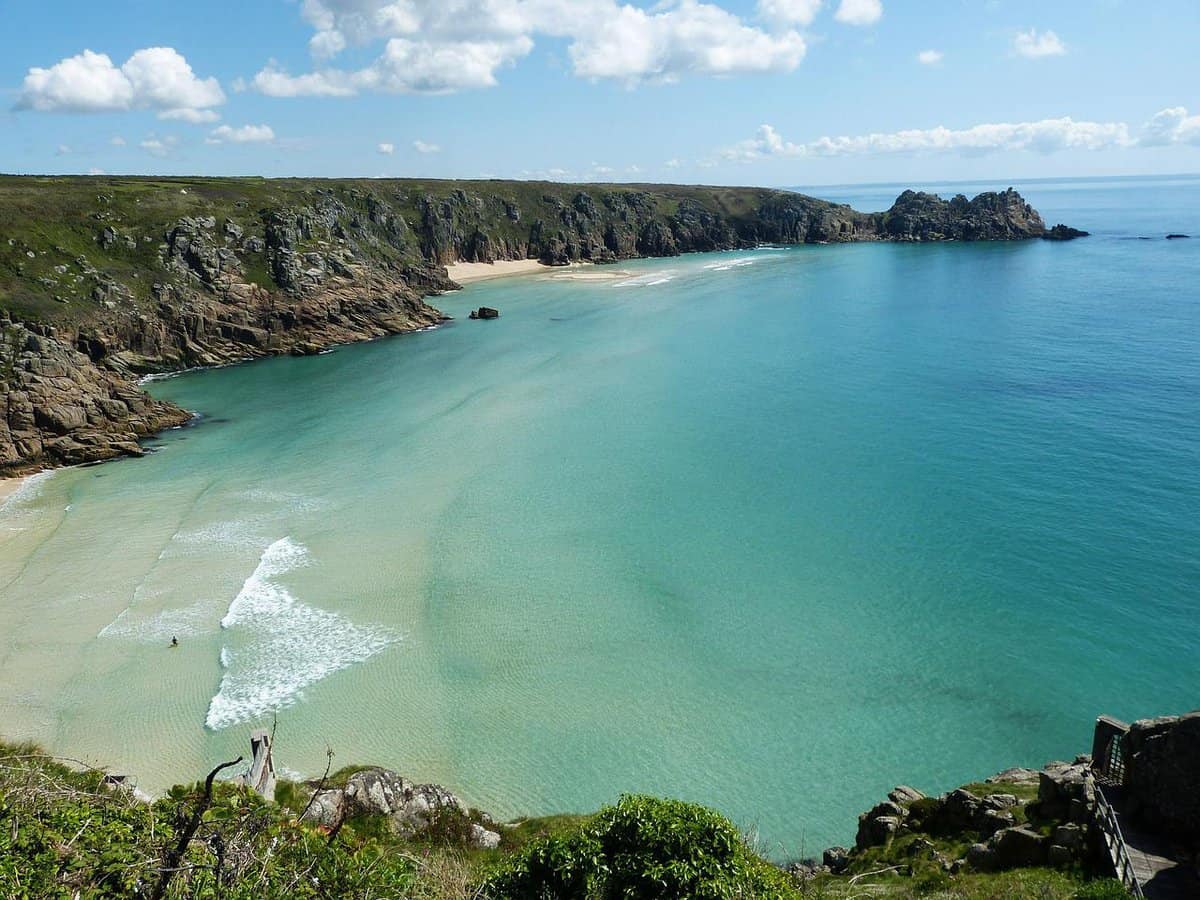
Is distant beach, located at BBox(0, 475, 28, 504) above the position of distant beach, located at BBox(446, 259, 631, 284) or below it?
below

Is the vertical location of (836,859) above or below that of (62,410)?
below

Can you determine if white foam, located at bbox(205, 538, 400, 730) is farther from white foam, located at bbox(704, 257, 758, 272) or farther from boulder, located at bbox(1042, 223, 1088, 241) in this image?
boulder, located at bbox(1042, 223, 1088, 241)

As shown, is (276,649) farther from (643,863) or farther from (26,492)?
(26,492)

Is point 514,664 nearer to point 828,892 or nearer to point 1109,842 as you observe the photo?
point 828,892

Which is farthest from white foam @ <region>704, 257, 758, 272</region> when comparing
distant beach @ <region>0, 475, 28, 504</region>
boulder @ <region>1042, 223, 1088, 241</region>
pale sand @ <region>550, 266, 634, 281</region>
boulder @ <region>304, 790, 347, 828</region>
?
boulder @ <region>304, 790, 347, 828</region>

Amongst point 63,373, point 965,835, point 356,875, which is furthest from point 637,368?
point 356,875

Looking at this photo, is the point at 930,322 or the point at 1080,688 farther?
the point at 930,322

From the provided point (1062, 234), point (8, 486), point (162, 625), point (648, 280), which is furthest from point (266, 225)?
point (1062, 234)
